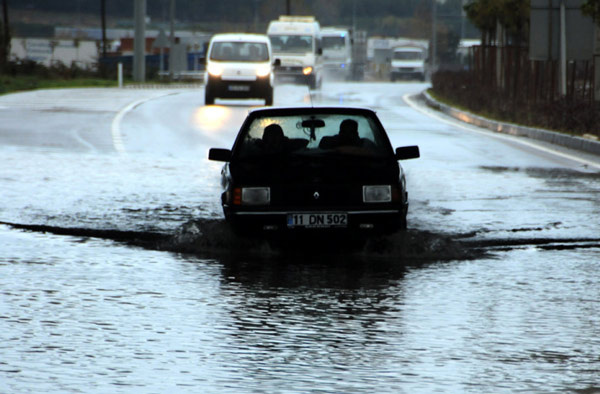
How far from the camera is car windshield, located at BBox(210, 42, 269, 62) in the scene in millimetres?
41625

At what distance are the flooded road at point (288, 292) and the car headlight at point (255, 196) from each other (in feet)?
1.47

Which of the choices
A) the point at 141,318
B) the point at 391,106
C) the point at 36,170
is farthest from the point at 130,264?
the point at 391,106

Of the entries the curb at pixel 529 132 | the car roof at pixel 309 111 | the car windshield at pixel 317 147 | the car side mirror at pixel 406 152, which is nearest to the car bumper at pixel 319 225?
the car windshield at pixel 317 147

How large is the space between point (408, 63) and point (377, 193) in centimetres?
7839

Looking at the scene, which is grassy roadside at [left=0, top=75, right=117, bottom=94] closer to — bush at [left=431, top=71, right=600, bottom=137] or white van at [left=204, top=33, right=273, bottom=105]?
white van at [left=204, top=33, right=273, bottom=105]

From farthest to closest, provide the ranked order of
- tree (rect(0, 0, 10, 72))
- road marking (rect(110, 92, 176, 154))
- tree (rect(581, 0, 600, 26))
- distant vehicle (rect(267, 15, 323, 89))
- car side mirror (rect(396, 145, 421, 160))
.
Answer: tree (rect(0, 0, 10, 72)) → distant vehicle (rect(267, 15, 323, 89)) → tree (rect(581, 0, 600, 26)) → road marking (rect(110, 92, 176, 154)) → car side mirror (rect(396, 145, 421, 160))

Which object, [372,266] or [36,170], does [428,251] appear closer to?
[372,266]

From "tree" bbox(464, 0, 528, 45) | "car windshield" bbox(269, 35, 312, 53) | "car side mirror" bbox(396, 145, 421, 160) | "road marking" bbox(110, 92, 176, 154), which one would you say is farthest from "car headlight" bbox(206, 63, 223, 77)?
"car side mirror" bbox(396, 145, 421, 160)

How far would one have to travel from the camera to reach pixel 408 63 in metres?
88.4

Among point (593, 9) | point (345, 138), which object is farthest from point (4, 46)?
point (345, 138)

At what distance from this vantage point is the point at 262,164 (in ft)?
36.2

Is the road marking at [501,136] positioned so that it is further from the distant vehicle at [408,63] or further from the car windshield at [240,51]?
the distant vehicle at [408,63]

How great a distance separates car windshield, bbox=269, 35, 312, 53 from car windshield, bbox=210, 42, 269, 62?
16387 millimetres

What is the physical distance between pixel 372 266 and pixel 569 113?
56.8 ft
